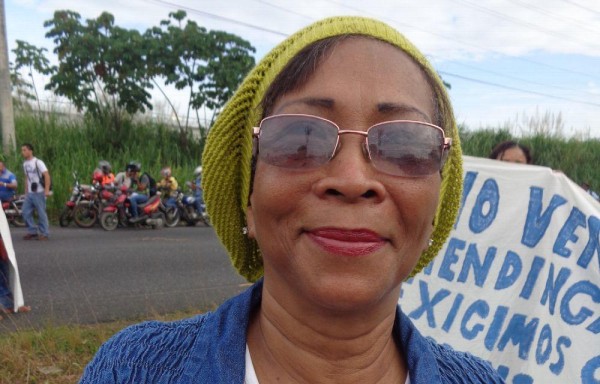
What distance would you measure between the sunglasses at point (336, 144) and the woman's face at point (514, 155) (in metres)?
3.74

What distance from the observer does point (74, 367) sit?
3.57m

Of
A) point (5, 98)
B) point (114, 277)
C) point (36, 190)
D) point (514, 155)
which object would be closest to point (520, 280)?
point (514, 155)

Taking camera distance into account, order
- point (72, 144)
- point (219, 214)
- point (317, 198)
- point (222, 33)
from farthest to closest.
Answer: point (222, 33) → point (72, 144) → point (219, 214) → point (317, 198)

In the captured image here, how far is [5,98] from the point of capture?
40.8ft

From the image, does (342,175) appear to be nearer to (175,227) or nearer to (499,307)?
(499,307)

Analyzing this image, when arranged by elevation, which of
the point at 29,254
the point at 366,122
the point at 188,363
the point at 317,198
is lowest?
the point at 29,254

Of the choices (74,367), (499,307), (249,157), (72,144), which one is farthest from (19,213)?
(249,157)

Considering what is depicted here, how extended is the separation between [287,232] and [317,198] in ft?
0.30

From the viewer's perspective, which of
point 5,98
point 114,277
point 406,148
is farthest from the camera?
point 5,98

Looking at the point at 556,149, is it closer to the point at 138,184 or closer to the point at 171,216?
the point at 171,216

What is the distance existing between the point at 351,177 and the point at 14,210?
11.4 meters

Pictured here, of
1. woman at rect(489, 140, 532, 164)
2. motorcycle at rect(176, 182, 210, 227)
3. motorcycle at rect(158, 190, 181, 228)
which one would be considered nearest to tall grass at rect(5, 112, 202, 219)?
motorcycle at rect(158, 190, 181, 228)

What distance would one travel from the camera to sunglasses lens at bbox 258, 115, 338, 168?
1044mm

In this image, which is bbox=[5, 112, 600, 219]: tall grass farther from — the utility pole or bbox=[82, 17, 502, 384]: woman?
bbox=[82, 17, 502, 384]: woman
